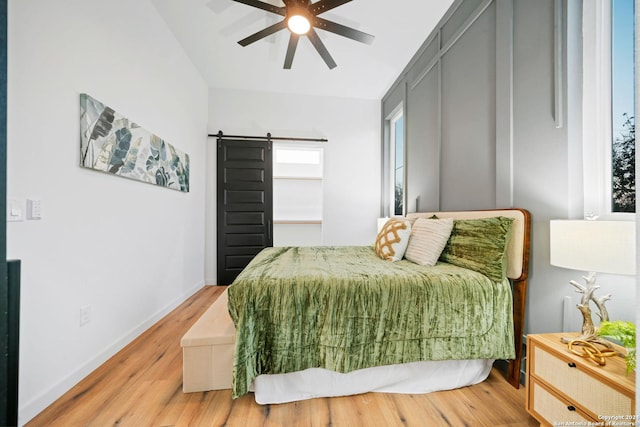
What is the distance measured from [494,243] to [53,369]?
8.65ft

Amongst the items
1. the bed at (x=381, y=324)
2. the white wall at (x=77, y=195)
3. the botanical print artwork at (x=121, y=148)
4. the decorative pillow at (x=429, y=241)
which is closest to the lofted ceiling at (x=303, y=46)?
the white wall at (x=77, y=195)

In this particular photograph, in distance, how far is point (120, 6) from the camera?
191cm

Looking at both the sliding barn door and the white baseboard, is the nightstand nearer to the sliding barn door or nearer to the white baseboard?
the white baseboard

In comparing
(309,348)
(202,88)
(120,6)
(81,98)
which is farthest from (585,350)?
(202,88)

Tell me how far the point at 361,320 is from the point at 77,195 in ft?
6.12

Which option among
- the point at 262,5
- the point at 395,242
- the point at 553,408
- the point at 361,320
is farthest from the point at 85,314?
the point at 553,408

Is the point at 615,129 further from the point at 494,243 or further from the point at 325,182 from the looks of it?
the point at 325,182

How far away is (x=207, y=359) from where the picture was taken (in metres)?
1.46

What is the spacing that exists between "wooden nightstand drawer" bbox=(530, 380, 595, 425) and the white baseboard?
8.16 feet

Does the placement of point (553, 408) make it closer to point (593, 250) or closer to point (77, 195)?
point (593, 250)

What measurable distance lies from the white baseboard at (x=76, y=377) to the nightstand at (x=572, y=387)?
8.15 feet

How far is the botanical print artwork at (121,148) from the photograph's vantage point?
159cm

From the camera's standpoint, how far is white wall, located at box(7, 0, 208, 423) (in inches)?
48.8

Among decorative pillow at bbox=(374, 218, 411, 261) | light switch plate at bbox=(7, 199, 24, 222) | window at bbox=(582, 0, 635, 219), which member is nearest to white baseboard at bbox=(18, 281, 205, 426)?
light switch plate at bbox=(7, 199, 24, 222)
